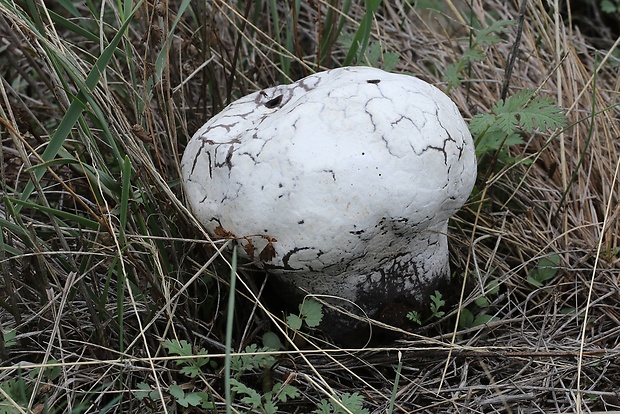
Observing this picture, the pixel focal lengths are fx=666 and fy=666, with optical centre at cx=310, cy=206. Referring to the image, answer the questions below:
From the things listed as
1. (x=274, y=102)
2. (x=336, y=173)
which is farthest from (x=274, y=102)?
(x=336, y=173)

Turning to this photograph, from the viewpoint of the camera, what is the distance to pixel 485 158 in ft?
6.60

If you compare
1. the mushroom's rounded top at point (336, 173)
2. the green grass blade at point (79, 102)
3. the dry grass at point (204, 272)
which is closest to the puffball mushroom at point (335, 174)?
the mushroom's rounded top at point (336, 173)

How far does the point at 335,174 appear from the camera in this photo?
1.30 meters

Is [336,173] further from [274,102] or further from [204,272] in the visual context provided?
[204,272]

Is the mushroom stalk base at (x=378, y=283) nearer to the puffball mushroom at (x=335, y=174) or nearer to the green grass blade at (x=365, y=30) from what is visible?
the puffball mushroom at (x=335, y=174)

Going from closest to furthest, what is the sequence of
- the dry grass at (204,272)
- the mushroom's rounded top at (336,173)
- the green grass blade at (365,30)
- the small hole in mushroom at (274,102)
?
the mushroom's rounded top at (336,173)
the dry grass at (204,272)
the small hole in mushroom at (274,102)
the green grass blade at (365,30)

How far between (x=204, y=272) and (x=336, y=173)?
0.51 m

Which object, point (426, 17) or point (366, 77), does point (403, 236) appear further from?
point (426, 17)

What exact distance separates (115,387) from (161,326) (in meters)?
0.19

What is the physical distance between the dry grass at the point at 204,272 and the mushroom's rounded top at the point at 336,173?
140 millimetres

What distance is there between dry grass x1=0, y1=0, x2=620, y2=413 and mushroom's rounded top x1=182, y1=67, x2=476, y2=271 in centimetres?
14

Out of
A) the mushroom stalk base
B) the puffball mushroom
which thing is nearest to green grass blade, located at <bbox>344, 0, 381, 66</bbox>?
the puffball mushroom

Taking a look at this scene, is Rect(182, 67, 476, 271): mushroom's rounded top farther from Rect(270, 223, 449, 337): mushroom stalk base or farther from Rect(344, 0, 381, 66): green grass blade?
Rect(344, 0, 381, 66): green grass blade

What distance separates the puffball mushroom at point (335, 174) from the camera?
1.32 metres
